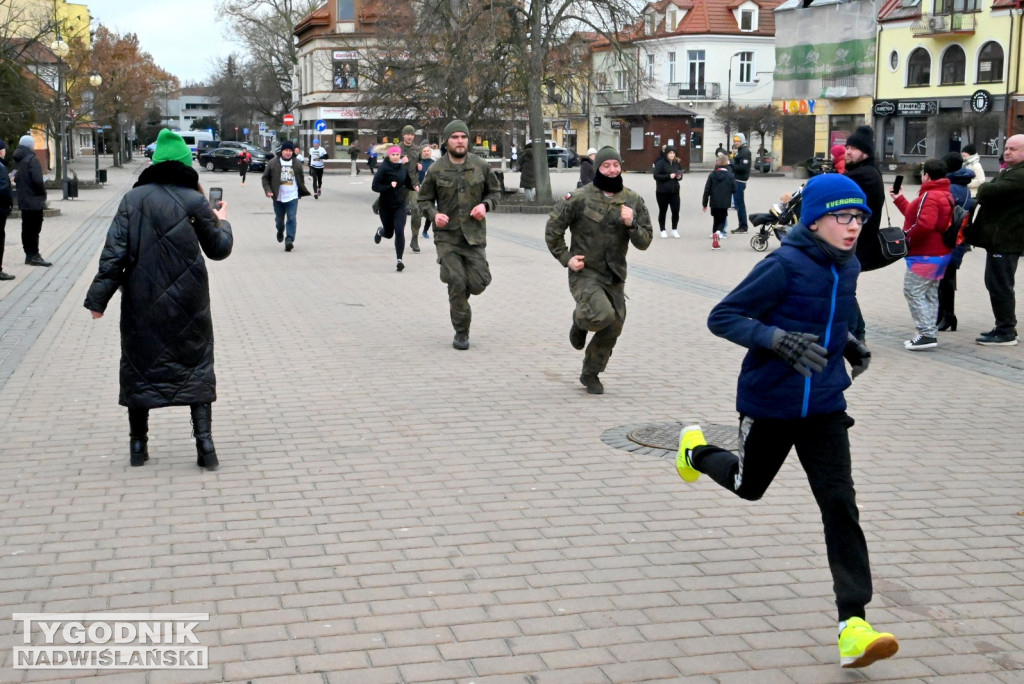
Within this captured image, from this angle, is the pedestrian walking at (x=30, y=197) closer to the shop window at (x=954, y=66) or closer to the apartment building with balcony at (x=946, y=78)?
the apartment building with balcony at (x=946, y=78)

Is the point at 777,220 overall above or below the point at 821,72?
below

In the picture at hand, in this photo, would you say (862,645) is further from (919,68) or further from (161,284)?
(919,68)

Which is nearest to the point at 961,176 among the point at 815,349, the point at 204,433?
the point at 204,433

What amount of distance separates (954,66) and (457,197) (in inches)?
1991

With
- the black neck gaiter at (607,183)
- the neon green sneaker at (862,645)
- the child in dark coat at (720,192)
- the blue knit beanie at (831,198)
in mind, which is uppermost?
the blue knit beanie at (831,198)

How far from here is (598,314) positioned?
27.3ft

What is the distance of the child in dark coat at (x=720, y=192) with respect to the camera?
21125 millimetres

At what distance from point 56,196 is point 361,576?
116 ft

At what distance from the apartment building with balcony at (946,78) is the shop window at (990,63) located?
4cm

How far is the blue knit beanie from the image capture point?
4293 millimetres

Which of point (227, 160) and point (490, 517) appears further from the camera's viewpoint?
point (227, 160)

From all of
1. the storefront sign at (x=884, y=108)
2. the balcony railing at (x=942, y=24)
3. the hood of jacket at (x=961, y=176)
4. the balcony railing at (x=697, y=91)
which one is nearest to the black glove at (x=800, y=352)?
the hood of jacket at (x=961, y=176)

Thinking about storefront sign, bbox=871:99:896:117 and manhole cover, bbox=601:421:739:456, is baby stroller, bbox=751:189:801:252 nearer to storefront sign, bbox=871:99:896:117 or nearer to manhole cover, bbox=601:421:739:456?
manhole cover, bbox=601:421:739:456

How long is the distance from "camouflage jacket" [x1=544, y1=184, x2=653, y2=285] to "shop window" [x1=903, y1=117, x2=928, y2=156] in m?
51.8
